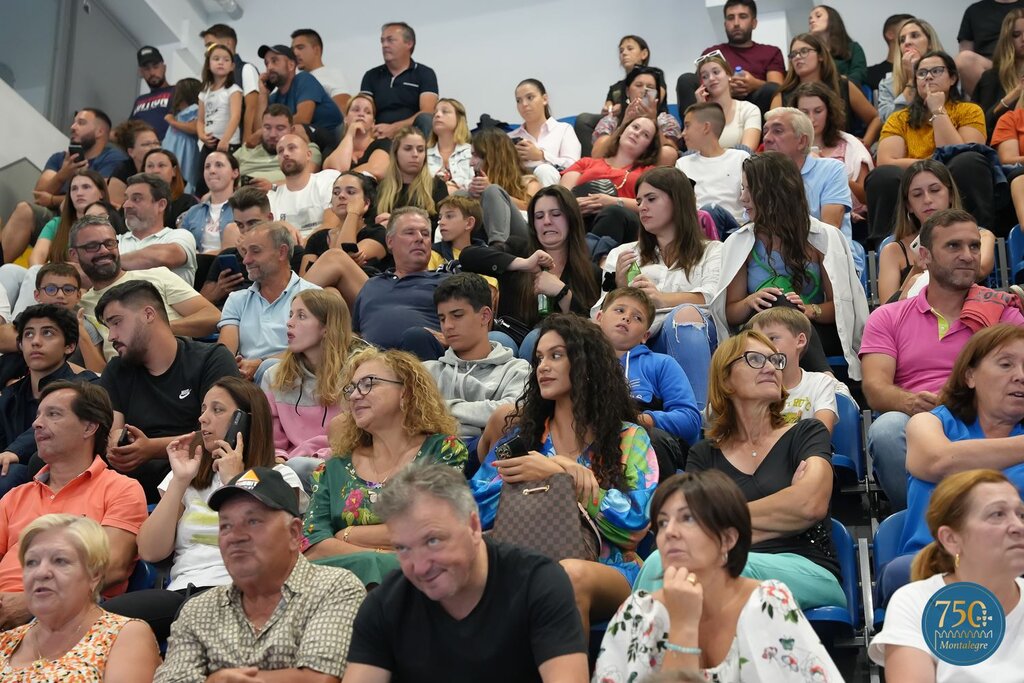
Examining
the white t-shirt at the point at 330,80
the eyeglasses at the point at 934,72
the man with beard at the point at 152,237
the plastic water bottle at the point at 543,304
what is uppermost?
the white t-shirt at the point at 330,80

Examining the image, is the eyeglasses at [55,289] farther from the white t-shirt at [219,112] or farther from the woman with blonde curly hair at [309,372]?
the white t-shirt at [219,112]

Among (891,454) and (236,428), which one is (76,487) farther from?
(891,454)

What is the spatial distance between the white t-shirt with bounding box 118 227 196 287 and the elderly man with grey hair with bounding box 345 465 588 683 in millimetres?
3774

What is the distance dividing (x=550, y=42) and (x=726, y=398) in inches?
275

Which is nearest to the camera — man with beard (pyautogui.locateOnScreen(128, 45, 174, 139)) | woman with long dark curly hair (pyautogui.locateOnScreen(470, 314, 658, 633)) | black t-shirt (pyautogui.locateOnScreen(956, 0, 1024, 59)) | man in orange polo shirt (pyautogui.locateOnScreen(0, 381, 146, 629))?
woman with long dark curly hair (pyautogui.locateOnScreen(470, 314, 658, 633))

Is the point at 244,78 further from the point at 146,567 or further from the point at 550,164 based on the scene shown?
the point at 146,567

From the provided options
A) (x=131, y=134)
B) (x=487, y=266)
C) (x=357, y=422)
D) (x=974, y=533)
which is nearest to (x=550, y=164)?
(x=487, y=266)

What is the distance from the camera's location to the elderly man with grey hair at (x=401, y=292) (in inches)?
214

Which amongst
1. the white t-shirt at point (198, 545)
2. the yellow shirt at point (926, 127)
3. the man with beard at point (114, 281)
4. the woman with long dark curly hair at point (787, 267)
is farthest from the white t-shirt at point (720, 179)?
the white t-shirt at point (198, 545)

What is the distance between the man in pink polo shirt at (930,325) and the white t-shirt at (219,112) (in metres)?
5.64

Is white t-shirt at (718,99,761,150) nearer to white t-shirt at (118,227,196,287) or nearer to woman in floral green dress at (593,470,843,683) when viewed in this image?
white t-shirt at (118,227,196,287)

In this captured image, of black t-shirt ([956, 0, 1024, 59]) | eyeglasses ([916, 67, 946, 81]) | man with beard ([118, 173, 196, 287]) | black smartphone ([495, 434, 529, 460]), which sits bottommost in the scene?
black smartphone ([495, 434, 529, 460])

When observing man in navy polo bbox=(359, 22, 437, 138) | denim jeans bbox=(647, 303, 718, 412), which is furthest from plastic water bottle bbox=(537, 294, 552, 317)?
man in navy polo bbox=(359, 22, 437, 138)

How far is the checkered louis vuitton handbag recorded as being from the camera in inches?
135
